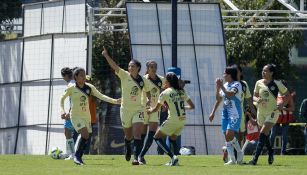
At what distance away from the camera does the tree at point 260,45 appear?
1766 inches

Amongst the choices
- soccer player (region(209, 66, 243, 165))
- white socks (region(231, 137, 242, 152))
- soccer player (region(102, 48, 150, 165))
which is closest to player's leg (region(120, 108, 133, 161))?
soccer player (region(102, 48, 150, 165))

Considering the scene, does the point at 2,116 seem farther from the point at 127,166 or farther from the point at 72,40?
the point at 127,166

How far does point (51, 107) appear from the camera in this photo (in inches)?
1377

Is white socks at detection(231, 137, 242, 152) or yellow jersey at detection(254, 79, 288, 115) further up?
yellow jersey at detection(254, 79, 288, 115)

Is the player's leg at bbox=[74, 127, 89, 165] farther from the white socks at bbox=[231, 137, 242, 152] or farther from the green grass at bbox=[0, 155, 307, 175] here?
the white socks at bbox=[231, 137, 242, 152]

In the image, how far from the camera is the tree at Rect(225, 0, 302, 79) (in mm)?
44844

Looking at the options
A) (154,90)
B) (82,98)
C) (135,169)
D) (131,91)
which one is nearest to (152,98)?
(154,90)

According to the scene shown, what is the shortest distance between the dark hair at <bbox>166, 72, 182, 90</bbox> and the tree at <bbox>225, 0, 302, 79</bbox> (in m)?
21.8

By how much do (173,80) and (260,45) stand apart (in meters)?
23.0

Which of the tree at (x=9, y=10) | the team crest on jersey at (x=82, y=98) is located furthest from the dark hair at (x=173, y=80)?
the tree at (x=9, y=10)

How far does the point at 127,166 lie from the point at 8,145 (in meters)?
14.1

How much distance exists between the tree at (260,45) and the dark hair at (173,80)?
21.8 meters

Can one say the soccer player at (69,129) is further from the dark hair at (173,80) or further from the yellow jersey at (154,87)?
the dark hair at (173,80)

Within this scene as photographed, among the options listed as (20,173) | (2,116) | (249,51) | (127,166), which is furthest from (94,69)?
(20,173)
